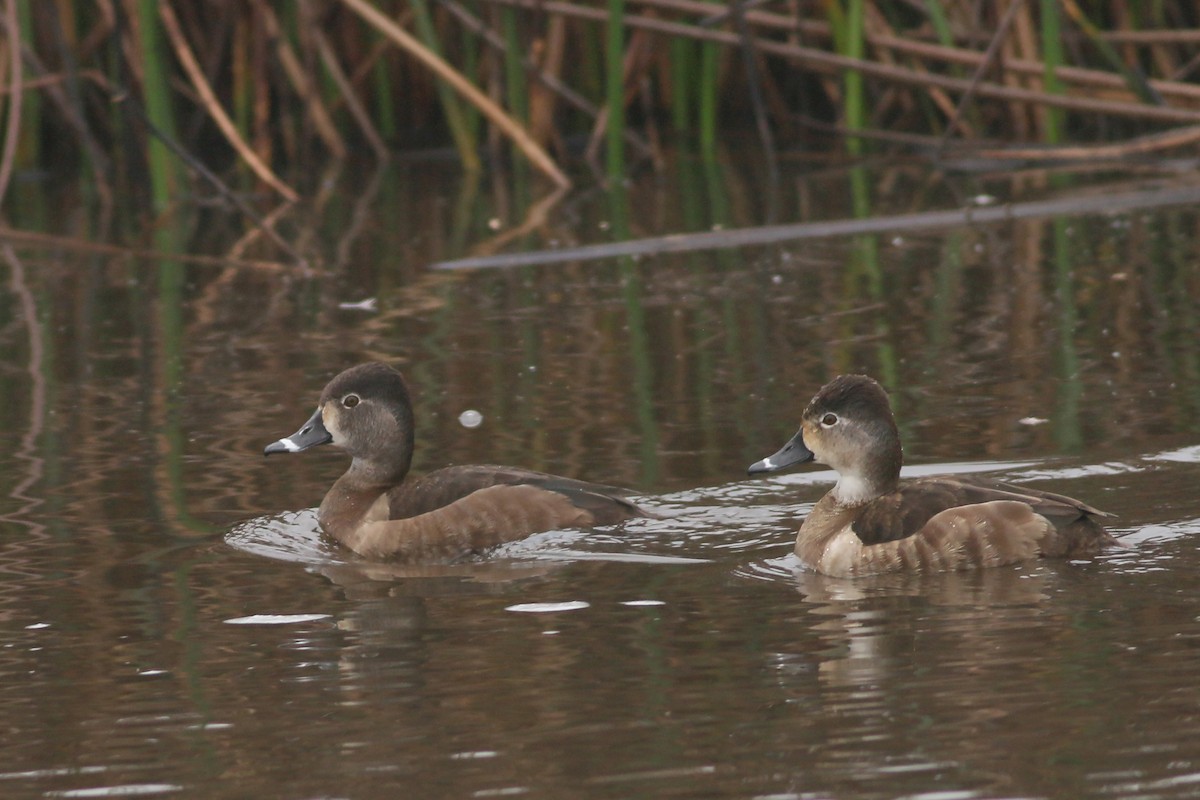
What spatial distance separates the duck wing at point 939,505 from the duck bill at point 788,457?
327 millimetres

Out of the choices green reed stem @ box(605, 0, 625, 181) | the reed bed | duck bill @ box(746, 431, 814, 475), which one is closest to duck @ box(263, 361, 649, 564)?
duck bill @ box(746, 431, 814, 475)

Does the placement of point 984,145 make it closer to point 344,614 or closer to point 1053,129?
point 1053,129

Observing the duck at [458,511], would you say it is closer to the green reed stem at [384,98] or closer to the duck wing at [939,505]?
the duck wing at [939,505]

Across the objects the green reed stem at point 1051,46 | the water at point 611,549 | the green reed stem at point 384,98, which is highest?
the green reed stem at point 384,98

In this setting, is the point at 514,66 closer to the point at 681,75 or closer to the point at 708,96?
the point at 708,96

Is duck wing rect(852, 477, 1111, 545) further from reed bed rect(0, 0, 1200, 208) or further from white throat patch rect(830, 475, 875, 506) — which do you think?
reed bed rect(0, 0, 1200, 208)

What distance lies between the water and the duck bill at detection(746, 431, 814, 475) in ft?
0.73

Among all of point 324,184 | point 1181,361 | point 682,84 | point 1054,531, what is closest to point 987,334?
point 1181,361

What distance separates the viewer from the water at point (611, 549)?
4.31 metres

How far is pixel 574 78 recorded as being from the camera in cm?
1644

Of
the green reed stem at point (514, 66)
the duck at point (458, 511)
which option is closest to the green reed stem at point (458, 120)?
the green reed stem at point (514, 66)

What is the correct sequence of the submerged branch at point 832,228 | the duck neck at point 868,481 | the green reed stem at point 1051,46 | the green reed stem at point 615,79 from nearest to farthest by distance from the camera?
the duck neck at point 868,481
the submerged branch at point 832,228
the green reed stem at point 615,79
the green reed stem at point 1051,46

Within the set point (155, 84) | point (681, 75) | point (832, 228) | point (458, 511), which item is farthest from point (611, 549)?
point (681, 75)

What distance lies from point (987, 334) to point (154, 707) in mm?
5384
